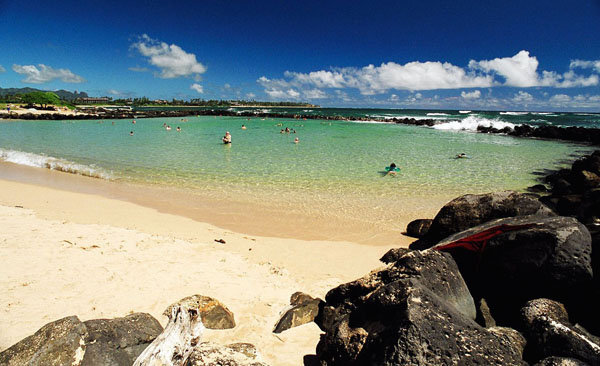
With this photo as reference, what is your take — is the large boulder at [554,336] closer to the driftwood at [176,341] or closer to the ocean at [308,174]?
the driftwood at [176,341]

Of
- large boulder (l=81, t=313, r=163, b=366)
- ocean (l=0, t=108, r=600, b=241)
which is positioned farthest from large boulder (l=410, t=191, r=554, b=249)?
large boulder (l=81, t=313, r=163, b=366)

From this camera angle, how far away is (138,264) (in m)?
5.74

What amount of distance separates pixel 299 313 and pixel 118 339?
7.29 feet

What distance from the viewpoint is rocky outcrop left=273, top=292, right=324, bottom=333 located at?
4324 millimetres

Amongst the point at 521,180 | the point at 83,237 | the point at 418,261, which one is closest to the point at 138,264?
the point at 83,237

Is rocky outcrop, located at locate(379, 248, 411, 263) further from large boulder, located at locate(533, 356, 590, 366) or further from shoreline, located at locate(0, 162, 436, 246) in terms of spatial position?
large boulder, located at locate(533, 356, 590, 366)

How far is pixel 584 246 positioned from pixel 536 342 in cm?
154

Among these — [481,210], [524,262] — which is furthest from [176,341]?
[481,210]

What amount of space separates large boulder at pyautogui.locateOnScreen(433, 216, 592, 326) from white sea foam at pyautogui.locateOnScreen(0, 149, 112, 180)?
48.8ft

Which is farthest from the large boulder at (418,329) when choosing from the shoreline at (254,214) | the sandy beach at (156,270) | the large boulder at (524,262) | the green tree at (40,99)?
the green tree at (40,99)

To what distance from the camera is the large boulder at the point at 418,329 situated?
2.50 metres

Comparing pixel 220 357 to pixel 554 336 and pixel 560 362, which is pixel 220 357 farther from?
pixel 554 336

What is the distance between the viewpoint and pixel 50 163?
1716 centimetres

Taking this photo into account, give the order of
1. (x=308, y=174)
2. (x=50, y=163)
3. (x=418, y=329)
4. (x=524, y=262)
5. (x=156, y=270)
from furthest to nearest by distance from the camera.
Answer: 1. (x=50, y=163)
2. (x=308, y=174)
3. (x=156, y=270)
4. (x=524, y=262)
5. (x=418, y=329)
